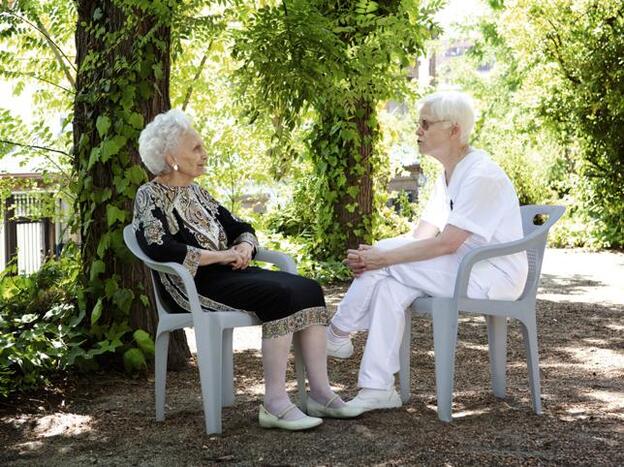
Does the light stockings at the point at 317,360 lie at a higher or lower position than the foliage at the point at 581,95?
lower

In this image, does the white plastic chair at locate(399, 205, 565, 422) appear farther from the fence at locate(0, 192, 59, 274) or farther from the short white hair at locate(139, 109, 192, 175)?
the fence at locate(0, 192, 59, 274)

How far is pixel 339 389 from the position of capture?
400 cm

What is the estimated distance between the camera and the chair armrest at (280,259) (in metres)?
3.60

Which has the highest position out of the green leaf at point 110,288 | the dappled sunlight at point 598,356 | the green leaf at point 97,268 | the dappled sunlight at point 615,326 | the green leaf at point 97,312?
the green leaf at point 97,268

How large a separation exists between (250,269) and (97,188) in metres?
1.14

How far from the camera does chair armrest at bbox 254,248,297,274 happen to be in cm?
360

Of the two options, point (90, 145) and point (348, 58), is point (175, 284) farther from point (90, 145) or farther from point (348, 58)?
point (348, 58)

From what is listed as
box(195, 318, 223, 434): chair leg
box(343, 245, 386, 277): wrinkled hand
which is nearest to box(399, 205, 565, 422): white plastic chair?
box(343, 245, 386, 277): wrinkled hand

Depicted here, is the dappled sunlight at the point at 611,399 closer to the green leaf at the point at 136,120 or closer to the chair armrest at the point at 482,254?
the chair armrest at the point at 482,254

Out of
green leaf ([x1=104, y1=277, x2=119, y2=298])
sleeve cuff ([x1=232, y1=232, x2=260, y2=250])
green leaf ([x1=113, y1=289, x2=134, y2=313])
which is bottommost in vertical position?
green leaf ([x1=113, y1=289, x2=134, y2=313])

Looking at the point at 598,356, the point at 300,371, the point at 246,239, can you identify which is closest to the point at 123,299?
the point at 246,239

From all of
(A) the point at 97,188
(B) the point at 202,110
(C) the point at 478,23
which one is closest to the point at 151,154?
(A) the point at 97,188

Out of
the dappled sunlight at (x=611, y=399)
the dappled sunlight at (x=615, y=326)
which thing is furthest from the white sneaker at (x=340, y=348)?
the dappled sunlight at (x=615, y=326)

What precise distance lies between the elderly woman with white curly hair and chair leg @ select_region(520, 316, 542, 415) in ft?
2.41
